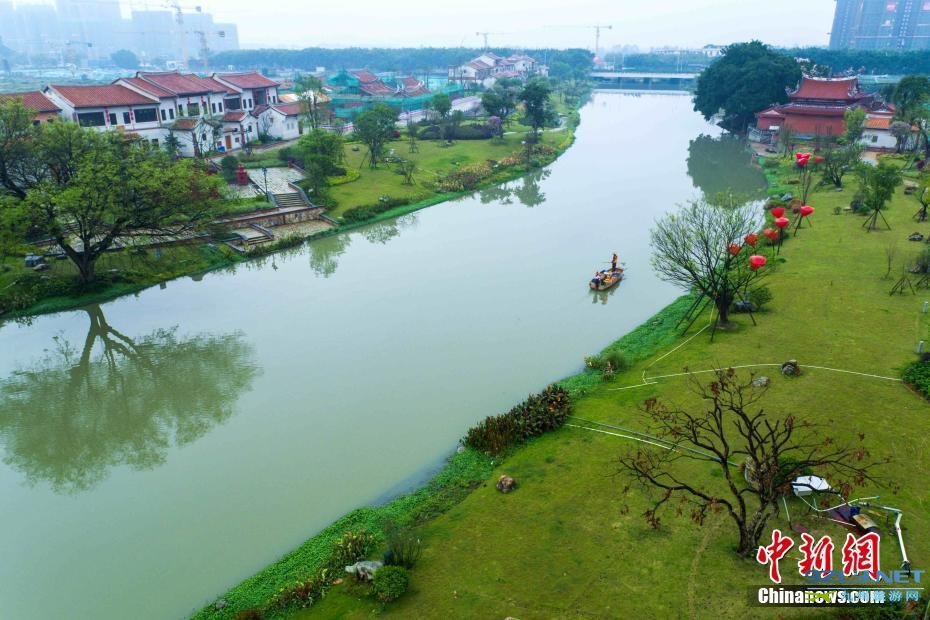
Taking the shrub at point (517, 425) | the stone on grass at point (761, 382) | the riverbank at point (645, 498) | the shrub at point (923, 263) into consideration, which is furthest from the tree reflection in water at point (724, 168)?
the shrub at point (517, 425)

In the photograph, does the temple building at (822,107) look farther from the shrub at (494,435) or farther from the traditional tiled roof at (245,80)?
the shrub at (494,435)

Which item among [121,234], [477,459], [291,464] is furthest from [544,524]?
[121,234]

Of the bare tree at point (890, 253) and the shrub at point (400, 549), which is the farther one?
the bare tree at point (890, 253)

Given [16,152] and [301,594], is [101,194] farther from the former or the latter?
[301,594]

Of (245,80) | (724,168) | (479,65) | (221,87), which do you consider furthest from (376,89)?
(724,168)

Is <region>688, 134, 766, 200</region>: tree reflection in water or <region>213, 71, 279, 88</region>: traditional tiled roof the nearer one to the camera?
<region>688, 134, 766, 200</region>: tree reflection in water

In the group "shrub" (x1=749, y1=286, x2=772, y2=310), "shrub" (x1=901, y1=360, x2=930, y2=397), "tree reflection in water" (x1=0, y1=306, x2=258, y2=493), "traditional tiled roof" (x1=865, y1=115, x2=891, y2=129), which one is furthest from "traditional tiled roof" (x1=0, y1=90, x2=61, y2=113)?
"traditional tiled roof" (x1=865, y1=115, x2=891, y2=129)

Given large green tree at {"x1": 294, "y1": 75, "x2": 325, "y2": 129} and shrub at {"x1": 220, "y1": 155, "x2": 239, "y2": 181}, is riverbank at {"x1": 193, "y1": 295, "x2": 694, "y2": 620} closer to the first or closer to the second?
shrub at {"x1": 220, "y1": 155, "x2": 239, "y2": 181}
